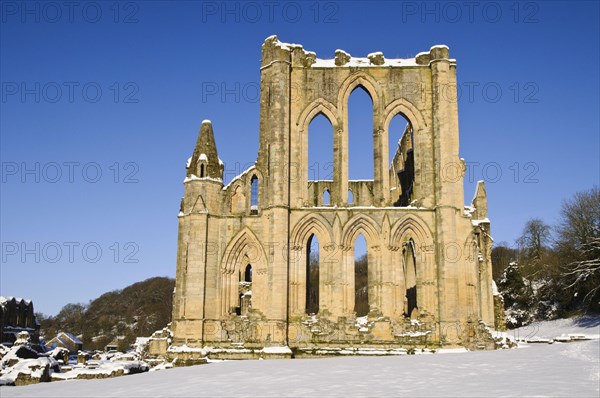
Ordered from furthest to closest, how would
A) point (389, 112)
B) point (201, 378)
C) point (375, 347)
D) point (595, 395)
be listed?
point (389, 112), point (375, 347), point (201, 378), point (595, 395)

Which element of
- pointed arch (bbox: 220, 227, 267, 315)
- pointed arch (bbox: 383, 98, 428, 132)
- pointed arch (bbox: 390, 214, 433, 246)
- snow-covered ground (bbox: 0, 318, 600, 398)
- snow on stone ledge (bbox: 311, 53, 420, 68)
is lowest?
snow-covered ground (bbox: 0, 318, 600, 398)

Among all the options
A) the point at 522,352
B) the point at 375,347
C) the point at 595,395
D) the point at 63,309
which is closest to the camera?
the point at 595,395

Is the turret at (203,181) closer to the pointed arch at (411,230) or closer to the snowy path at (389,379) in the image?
the pointed arch at (411,230)

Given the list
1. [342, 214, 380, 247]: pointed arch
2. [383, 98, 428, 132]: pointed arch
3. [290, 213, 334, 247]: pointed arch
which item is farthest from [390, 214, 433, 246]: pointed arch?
[383, 98, 428, 132]: pointed arch

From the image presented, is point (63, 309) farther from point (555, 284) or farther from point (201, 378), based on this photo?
point (201, 378)

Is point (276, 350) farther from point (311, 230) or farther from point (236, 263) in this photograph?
point (311, 230)

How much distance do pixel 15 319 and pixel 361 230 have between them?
156ft

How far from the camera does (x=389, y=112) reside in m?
24.6

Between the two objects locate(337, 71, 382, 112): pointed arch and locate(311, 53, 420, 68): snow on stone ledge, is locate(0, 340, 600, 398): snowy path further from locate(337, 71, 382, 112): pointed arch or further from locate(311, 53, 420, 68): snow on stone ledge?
locate(311, 53, 420, 68): snow on stone ledge

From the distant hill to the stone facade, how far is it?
63.3 metres

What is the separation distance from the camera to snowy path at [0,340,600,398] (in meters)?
11.6

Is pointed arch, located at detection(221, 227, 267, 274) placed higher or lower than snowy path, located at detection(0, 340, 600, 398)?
higher

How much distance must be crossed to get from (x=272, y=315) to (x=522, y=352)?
8.28 meters

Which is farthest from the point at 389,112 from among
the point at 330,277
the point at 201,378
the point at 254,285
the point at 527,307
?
the point at 527,307
